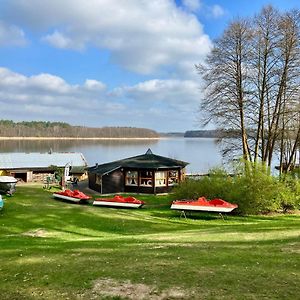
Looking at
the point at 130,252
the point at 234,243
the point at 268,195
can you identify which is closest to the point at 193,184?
the point at 268,195

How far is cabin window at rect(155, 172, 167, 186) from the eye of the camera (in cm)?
3284

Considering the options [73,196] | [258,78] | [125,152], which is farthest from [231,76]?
[125,152]

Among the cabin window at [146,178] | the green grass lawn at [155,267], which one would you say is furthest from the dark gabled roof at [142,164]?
the green grass lawn at [155,267]

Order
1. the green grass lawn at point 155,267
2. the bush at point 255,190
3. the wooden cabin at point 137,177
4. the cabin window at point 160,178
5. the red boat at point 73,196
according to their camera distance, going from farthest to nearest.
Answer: the cabin window at point 160,178, the wooden cabin at point 137,177, the red boat at point 73,196, the bush at point 255,190, the green grass lawn at point 155,267

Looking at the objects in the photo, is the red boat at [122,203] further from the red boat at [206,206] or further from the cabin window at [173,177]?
the cabin window at [173,177]

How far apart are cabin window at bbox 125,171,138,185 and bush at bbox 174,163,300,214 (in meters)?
10.6

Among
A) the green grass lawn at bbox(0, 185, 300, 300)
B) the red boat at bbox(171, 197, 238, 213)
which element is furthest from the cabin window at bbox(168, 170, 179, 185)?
the green grass lawn at bbox(0, 185, 300, 300)

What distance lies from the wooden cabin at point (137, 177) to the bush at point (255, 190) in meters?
9.66

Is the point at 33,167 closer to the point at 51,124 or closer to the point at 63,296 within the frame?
the point at 63,296

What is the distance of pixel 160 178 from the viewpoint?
109 feet

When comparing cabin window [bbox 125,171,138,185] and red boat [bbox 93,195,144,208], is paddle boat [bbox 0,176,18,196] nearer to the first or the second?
red boat [bbox 93,195,144,208]

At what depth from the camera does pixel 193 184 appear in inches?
947

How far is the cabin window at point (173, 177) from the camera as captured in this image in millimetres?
33719

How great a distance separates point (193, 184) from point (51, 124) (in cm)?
18484
